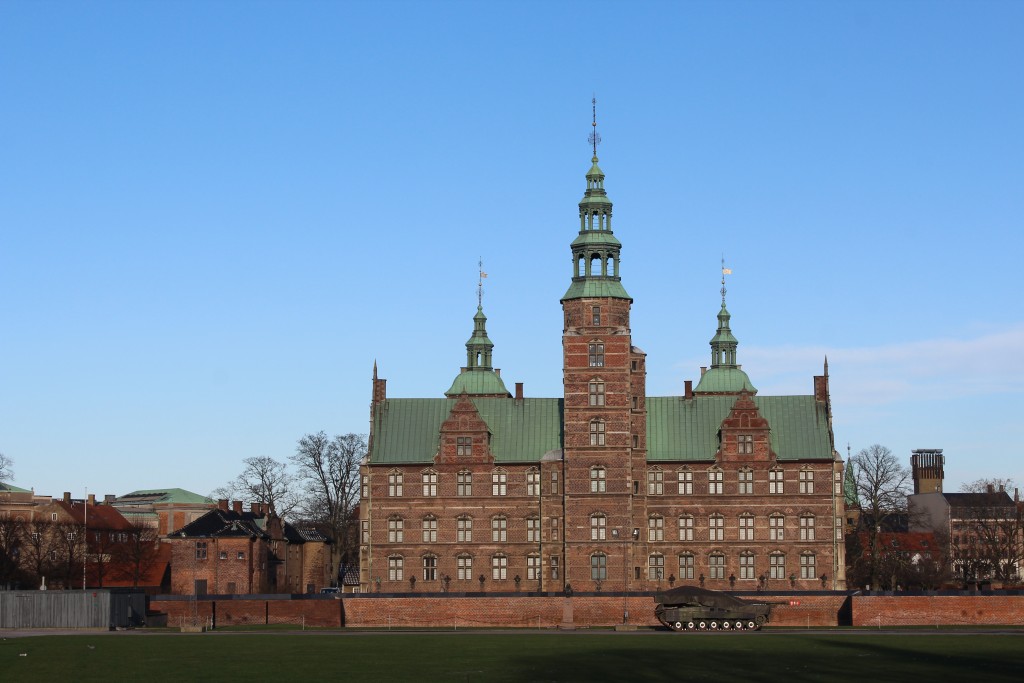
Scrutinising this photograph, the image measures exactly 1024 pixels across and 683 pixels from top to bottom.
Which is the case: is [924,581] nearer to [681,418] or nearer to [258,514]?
[681,418]

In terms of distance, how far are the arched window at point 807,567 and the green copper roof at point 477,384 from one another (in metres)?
24.8

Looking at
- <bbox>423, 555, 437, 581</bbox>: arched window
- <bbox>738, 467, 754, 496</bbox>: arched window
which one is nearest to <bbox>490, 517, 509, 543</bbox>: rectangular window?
<bbox>423, 555, 437, 581</bbox>: arched window

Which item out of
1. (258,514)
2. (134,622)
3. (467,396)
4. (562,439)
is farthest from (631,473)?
(258,514)

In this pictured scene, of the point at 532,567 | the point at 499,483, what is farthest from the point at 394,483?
the point at 532,567

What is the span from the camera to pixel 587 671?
4703 cm

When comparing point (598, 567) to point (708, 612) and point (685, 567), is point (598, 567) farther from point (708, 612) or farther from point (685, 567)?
point (708, 612)

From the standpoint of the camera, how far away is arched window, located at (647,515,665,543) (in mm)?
94250

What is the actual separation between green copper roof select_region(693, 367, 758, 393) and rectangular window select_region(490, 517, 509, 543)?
58.2 ft

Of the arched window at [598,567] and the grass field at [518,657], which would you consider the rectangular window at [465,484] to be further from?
the grass field at [518,657]

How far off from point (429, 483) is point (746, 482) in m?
19.9

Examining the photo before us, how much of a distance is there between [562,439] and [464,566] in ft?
33.1

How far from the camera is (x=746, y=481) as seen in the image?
94250 mm

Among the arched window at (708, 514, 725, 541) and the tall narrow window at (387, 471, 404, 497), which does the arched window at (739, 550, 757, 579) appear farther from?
the tall narrow window at (387, 471, 404, 497)

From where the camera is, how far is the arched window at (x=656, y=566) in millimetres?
93938
